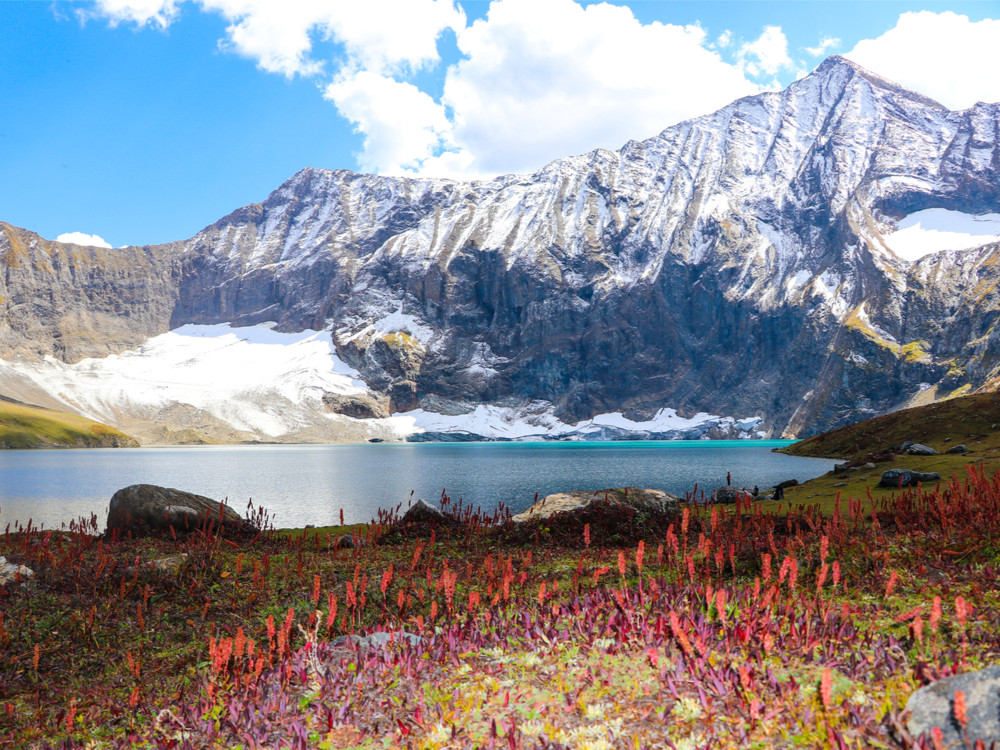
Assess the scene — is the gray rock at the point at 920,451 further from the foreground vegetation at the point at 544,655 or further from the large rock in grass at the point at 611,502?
the foreground vegetation at the point at 544,655

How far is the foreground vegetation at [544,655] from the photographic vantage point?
209 inches

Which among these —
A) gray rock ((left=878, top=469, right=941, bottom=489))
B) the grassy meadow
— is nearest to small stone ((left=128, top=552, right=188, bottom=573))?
the grassy meadow

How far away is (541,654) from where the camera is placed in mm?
6961

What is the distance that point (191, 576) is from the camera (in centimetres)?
1194

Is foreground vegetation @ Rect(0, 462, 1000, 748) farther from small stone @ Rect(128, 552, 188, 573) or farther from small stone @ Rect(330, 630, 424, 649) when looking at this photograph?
small stone @ Rect(128, 552, 188, 573)

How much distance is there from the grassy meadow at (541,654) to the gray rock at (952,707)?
0.22 meters

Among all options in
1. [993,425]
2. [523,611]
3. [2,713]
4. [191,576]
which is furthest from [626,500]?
[993,425]

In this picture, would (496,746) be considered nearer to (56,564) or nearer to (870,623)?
(870,623)

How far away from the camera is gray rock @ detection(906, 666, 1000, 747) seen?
14.0ft

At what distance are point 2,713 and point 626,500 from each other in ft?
52.5

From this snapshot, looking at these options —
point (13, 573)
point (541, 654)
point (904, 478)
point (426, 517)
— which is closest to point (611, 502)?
point (426, 517)

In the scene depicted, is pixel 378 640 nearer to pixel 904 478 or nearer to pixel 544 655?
pixel 544 655

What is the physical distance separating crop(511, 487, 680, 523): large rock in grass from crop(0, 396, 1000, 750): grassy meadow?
699 centimetres

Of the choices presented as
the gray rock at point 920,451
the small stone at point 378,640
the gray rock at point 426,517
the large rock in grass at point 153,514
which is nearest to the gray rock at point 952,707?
the small stone at point 378,640
